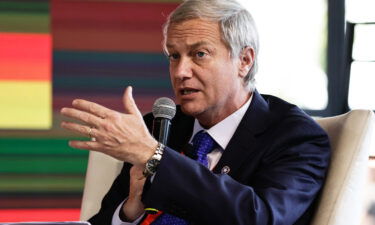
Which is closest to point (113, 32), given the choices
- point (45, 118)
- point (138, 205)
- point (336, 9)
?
point (45, 118)

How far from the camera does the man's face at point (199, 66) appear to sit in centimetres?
182

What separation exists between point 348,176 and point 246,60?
496 mm

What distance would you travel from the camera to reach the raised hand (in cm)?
131

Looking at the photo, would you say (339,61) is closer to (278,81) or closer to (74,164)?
(278,81)

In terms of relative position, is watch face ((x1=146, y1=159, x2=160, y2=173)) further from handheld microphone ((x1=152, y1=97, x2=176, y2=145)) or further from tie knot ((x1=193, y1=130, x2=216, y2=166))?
tie knot ((x1=193, y1=130, x2=216, y2=166))

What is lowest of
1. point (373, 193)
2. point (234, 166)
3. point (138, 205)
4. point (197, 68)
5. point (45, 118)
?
point (373, 193)

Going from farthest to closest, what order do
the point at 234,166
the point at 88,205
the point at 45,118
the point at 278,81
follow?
the point at 278,81 → the point at 45,118 → the point at 88,205 → the point at 234,166

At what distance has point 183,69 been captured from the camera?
1.80 metres

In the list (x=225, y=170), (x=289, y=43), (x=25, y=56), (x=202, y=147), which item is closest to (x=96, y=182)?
(x=202, y=147)

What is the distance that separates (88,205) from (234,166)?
54 cm

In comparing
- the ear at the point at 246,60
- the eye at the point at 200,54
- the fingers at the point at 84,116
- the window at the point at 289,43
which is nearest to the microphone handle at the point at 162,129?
the fingers at the point at 84,116

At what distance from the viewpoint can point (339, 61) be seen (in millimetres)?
4613

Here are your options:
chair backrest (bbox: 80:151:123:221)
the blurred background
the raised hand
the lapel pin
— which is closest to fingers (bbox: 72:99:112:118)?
the raised hand

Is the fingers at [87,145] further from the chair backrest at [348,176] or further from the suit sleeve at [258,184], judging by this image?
the chair backrest at [348,176]
